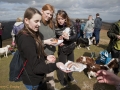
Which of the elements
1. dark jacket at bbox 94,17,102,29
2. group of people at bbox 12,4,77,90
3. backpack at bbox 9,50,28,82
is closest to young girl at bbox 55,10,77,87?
group of people at bbox 12,4,77,90

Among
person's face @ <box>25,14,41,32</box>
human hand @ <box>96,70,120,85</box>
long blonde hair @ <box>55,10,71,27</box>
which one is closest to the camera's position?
human hand @ <box>96,70,120,85</box>

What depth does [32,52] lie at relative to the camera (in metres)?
1.60

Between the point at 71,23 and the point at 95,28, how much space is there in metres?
6.83

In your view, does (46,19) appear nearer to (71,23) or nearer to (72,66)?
(71,23)

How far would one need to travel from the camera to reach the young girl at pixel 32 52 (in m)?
1.61

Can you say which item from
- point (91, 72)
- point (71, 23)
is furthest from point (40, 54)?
point (91, 72)

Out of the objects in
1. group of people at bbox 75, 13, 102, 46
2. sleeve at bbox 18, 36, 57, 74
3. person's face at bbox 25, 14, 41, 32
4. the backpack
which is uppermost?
person's face at bbox 25, 14, 41, 32

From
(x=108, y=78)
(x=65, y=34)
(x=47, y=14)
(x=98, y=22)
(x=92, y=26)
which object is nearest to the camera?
(x=108, y=78)

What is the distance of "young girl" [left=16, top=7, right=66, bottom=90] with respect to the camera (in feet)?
5.27

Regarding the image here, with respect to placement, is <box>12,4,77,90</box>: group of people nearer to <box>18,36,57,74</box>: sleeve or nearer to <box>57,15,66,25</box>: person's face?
<box>18,36,57,74</box>: sleeve

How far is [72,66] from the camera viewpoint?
1.66 m

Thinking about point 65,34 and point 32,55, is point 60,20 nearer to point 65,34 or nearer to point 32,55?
point 65,34

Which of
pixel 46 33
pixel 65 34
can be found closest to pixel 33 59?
pixel 46 33

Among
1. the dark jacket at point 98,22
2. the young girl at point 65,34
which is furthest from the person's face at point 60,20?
the dark jacket at point 98,22
